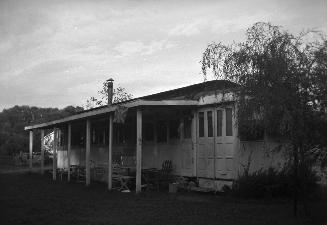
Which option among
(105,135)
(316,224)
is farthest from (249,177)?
(105,135)

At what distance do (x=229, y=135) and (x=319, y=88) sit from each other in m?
5.45

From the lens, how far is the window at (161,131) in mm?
16734

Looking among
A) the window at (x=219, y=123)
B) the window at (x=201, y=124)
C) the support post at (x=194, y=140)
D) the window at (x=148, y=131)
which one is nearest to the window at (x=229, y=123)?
the window at (x=219, y=123)

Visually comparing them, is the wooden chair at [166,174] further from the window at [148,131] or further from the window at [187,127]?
the window at [148,131]

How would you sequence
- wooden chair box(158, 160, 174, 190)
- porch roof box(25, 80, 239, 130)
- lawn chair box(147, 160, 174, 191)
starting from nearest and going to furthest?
porch roof box(25, 80, 239, 130), lawn chair box(147, 160, 174, 191), wooden chair box(158, 160, 174, 190)

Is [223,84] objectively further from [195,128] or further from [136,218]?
[195,128]

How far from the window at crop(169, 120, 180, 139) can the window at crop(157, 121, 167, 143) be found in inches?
14.3

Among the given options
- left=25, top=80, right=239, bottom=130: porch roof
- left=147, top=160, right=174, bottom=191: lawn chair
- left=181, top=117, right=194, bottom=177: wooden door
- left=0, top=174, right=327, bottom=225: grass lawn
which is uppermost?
left=25, top=80, right=239, bottom=130: porch roof

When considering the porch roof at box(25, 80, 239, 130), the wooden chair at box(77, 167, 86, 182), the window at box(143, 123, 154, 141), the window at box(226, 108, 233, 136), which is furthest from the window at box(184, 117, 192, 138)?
the wooden chair at box(77, 167, 86, 182)

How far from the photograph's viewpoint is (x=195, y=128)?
584 inches

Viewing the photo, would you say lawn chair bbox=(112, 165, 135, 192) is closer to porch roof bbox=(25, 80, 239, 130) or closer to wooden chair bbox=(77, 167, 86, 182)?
porch roof bbox=(25, 80, 239, 130)

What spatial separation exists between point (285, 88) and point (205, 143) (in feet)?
21.1

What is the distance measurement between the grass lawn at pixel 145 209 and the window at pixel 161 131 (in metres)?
3.24

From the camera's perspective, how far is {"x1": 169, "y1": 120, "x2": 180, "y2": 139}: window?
1598 centimetres
